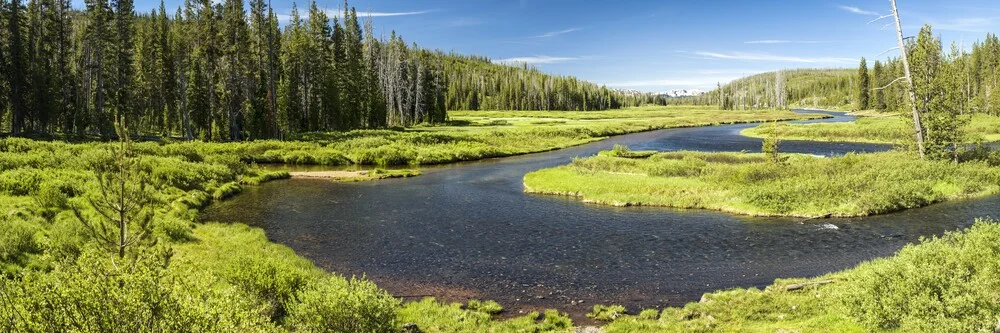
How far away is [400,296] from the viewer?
22047 millimetres

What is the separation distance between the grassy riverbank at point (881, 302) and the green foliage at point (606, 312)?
19.8 inches

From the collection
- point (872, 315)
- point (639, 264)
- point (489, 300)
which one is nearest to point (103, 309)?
point (489, 300)

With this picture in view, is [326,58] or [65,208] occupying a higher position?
[326,58]

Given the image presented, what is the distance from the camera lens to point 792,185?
38.9 metres

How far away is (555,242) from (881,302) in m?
17.2

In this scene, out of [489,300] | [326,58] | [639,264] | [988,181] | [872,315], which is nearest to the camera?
[872,315]

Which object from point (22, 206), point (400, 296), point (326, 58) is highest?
point (326, 58)

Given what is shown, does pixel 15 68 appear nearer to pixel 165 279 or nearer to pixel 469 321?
pixel 469 321

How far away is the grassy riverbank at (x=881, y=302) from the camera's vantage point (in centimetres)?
1315

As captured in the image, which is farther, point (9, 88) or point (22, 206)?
point (9, 88)

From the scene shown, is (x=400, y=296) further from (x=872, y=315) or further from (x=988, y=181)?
(x=988, y=181)

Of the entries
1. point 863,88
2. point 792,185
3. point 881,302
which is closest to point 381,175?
point 792,185

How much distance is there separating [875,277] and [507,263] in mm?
15022

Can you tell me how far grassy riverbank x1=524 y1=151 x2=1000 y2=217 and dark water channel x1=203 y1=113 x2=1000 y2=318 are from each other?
66.2 inches
